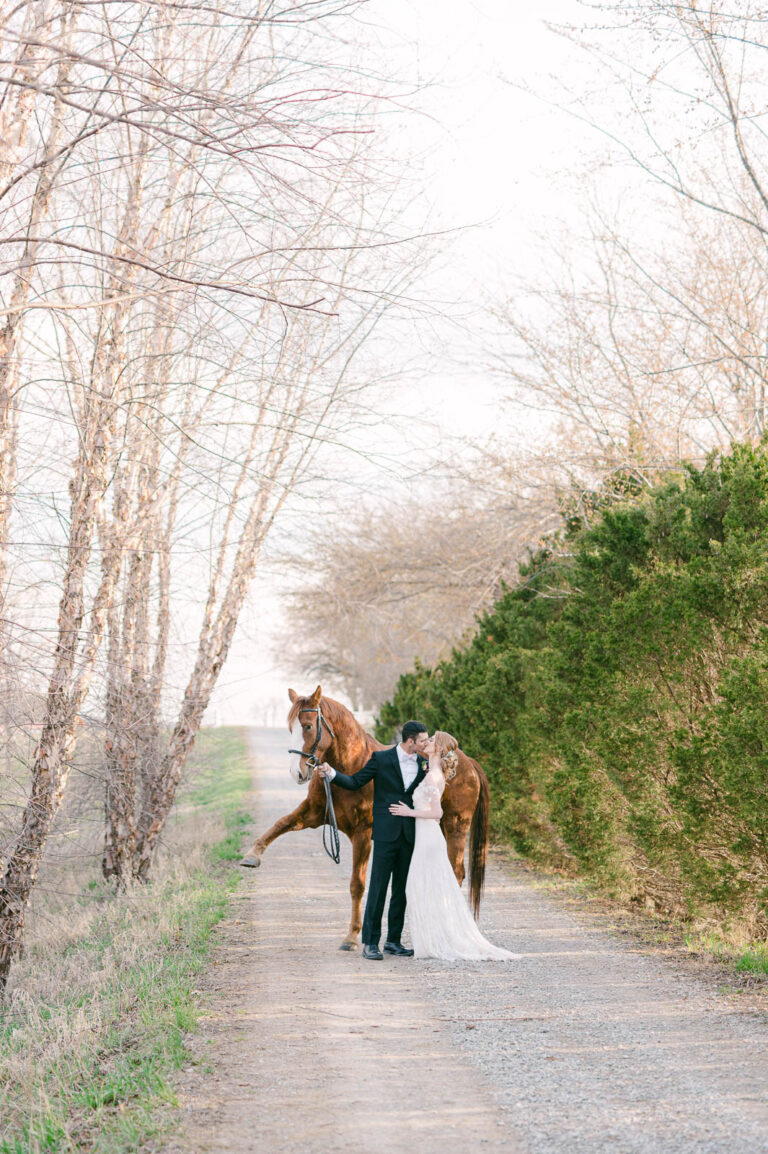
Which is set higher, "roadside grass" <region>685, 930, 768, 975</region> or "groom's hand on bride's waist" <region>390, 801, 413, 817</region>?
"groom's hand on bride's waist" <region>390, 801, 413, 817</region>

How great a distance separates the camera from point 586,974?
7.95 meters

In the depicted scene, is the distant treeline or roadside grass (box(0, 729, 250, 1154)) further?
the distant treeline

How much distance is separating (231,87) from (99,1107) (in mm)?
7972

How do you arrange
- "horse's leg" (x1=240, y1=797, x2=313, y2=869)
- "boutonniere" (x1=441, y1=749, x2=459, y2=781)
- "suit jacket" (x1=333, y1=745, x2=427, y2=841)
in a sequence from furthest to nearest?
"boutonniere" (x1=441, y1=749, x2=459, y2=781)
"suit jacket" (x1=333, y1=745, x2=427, y2=841)
"horse's leg" (x1=240, y1=797, x2=313, y2=869)

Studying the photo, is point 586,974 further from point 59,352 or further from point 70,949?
point 59,352

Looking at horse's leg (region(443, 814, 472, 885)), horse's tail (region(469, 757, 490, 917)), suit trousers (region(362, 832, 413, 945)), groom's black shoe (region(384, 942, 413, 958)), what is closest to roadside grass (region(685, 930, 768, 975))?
horse's tail (region(469, 757, 490, 917))

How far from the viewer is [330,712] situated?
29.2 ft

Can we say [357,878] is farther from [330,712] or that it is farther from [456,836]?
[330,712]

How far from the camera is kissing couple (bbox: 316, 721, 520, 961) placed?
859cm

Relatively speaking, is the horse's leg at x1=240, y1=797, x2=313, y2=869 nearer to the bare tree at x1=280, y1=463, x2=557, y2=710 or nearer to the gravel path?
the gravel path

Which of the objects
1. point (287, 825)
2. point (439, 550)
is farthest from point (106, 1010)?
point (439, 550)

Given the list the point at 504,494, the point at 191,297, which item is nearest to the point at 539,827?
the point at 504,494

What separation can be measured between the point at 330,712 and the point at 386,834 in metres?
1.12

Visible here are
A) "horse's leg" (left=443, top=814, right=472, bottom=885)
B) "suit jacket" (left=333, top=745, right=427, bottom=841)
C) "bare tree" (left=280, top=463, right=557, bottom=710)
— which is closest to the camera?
"suit jacket" (left=333, top=745, right=427, bottom=841)
